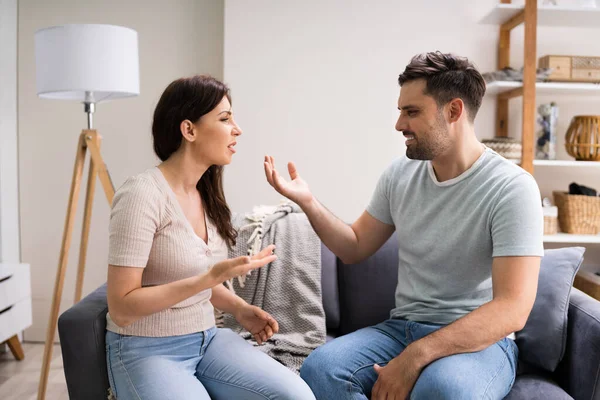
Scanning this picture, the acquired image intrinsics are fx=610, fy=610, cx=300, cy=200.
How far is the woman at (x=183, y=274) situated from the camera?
1483mm

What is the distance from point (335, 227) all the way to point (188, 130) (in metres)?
0.56

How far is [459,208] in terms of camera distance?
5.71 feet

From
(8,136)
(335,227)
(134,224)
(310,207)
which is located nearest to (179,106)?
(134,224)

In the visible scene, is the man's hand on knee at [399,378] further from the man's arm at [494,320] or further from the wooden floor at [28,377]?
the wooden floor at [28,377]

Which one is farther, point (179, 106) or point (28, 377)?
point (28, 377)

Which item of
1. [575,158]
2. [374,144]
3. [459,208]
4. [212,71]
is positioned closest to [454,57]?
[459,208]

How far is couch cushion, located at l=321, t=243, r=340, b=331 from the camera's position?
223cm

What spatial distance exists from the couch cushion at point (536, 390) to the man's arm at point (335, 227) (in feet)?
1.97

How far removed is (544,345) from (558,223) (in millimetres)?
1461

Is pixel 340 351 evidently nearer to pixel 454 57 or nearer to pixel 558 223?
pixel 454 57

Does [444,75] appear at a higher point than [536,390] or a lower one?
higher

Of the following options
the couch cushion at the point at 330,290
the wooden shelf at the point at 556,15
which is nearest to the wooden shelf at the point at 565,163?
the wooden shelf at the point at 556,15

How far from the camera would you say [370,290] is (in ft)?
7.21

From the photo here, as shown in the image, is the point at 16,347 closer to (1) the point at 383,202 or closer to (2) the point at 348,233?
(2) the point at 348,233
